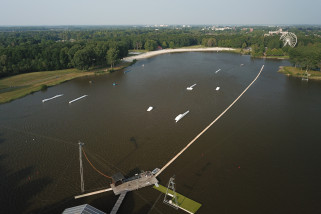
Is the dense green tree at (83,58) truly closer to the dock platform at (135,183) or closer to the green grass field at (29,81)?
the green grass field at (29,81)

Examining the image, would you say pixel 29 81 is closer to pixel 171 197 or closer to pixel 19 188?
pixel 19 188

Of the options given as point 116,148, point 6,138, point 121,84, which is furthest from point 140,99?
point 6,138

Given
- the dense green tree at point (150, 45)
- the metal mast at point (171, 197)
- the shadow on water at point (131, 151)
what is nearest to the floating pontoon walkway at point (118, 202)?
the metal mast at point (171, 197)

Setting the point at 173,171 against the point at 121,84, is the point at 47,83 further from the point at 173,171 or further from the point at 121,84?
the point at 173,171

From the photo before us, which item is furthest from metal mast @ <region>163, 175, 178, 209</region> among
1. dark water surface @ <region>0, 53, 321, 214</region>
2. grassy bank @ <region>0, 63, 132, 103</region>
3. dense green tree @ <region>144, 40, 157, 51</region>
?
dense green tree @ <region>144, 40, 157, 51</region>

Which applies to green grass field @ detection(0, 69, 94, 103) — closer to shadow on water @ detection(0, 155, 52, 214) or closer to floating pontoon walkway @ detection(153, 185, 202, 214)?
shadow on water @ detection(0, 155, 52, 214)

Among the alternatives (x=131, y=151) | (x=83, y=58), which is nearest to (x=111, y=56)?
(x=83, y=58)

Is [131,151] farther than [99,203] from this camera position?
Yes
